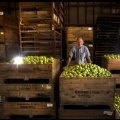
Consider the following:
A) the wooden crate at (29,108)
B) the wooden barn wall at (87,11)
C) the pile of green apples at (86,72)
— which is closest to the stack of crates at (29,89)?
the wooden crate at (29,108)

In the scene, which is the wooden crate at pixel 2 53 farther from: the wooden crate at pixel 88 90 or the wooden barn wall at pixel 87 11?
the wooden barn wall at pixel 87 11

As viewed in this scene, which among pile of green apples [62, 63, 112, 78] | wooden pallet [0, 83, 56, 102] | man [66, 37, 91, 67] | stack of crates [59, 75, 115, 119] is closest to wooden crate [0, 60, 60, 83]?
wooden pallet [0, 83, 56, 102]

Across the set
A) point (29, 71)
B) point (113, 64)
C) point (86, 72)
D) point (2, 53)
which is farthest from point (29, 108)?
point (2, 53)

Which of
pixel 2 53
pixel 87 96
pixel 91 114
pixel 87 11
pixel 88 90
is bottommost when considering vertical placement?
pixel 91 114

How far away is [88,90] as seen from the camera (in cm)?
448

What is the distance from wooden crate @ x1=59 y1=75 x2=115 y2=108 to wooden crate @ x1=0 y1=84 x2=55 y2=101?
0.45 m

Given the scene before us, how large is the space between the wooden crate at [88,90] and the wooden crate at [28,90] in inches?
17.8

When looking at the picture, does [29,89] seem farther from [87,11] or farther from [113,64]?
[87,11]

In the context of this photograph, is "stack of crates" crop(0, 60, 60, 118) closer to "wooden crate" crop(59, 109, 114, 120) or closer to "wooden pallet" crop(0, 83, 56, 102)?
"wooden pallet" crop(0, 83, 56, 102)

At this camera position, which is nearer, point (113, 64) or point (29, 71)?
point (29, 71)

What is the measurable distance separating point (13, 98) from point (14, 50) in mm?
4551

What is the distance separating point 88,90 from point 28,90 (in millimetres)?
1202

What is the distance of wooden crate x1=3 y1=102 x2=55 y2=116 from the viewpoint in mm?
4969

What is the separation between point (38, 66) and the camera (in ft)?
16.1
